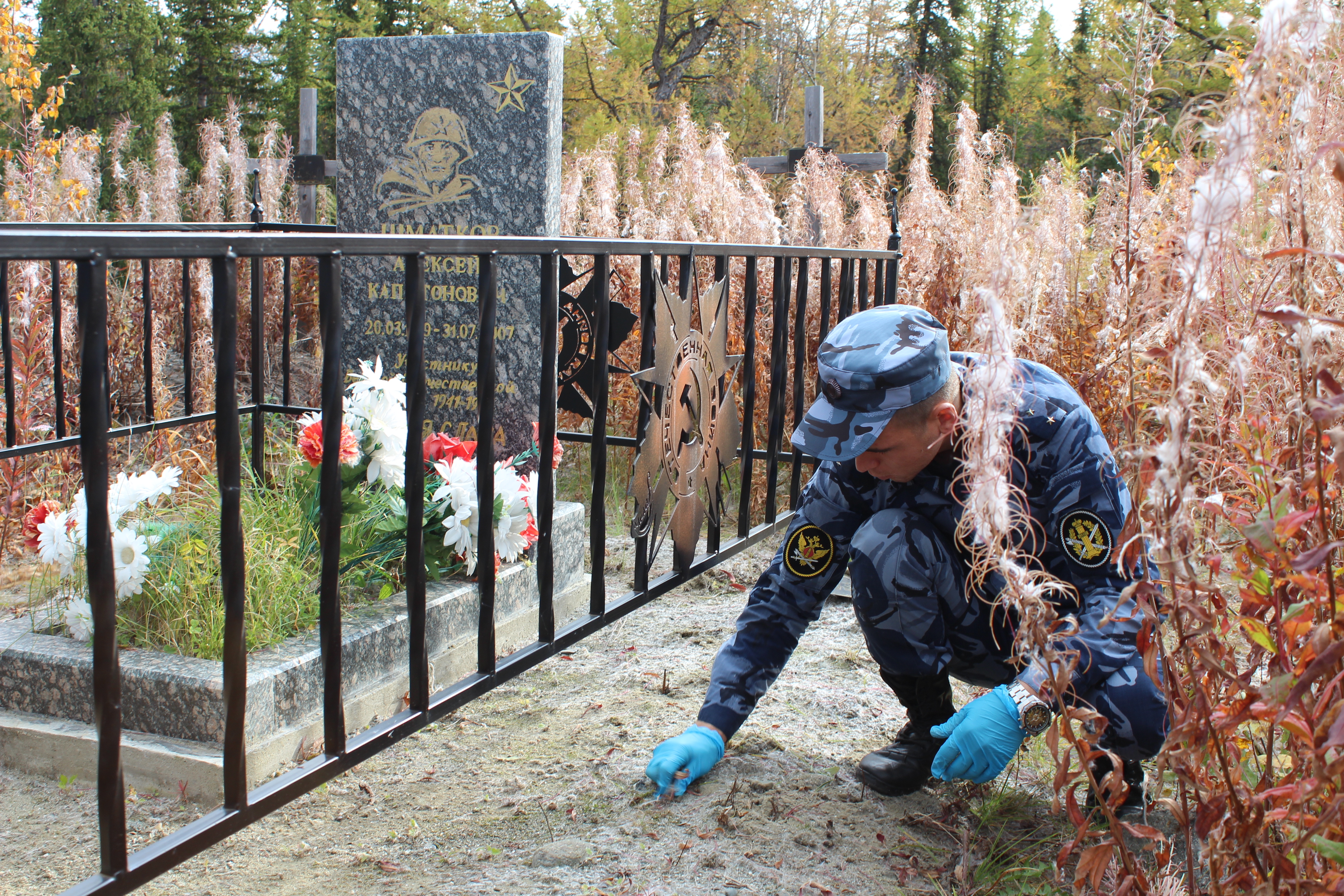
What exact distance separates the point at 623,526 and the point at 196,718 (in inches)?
94.9

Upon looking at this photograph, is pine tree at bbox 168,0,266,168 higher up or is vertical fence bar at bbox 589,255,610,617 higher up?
pine tree at bbox 168,0,266,168

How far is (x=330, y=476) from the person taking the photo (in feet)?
5.27

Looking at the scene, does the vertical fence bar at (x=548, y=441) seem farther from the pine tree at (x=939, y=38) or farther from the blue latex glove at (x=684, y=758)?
the pine tree at (x=939, y=38)

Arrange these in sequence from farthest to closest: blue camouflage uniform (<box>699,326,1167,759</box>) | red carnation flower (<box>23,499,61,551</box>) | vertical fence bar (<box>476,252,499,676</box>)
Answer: red carnation flower (<box>23,499,61,551</box>)
blue camouflage uniform (<box>699,326,1167,759</box>)
vertical fence bar (<box>476,252,499,676</box>)

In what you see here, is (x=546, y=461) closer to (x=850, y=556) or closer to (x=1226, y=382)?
(x=850, y=556)

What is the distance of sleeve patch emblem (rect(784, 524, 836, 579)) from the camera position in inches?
93.3

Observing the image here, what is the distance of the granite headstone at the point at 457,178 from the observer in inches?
140

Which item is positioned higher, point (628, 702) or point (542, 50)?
point (542, 50)

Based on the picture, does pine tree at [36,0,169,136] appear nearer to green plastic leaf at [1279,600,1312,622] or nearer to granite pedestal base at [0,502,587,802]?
granite pedestal base at [0,502,587,802]

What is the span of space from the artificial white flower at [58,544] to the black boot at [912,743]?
204 cm

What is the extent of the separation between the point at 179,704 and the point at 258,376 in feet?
4.57

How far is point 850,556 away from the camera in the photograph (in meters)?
2.40

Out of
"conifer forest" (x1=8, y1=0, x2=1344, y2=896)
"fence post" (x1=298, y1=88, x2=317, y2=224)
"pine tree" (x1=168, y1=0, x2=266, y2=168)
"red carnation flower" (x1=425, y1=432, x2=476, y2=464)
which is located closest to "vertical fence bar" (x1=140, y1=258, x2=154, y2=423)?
"conifer forest" (x1=8, y1=0, x2=1344, y2=896)

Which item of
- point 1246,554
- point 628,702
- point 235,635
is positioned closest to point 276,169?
point 628,702
